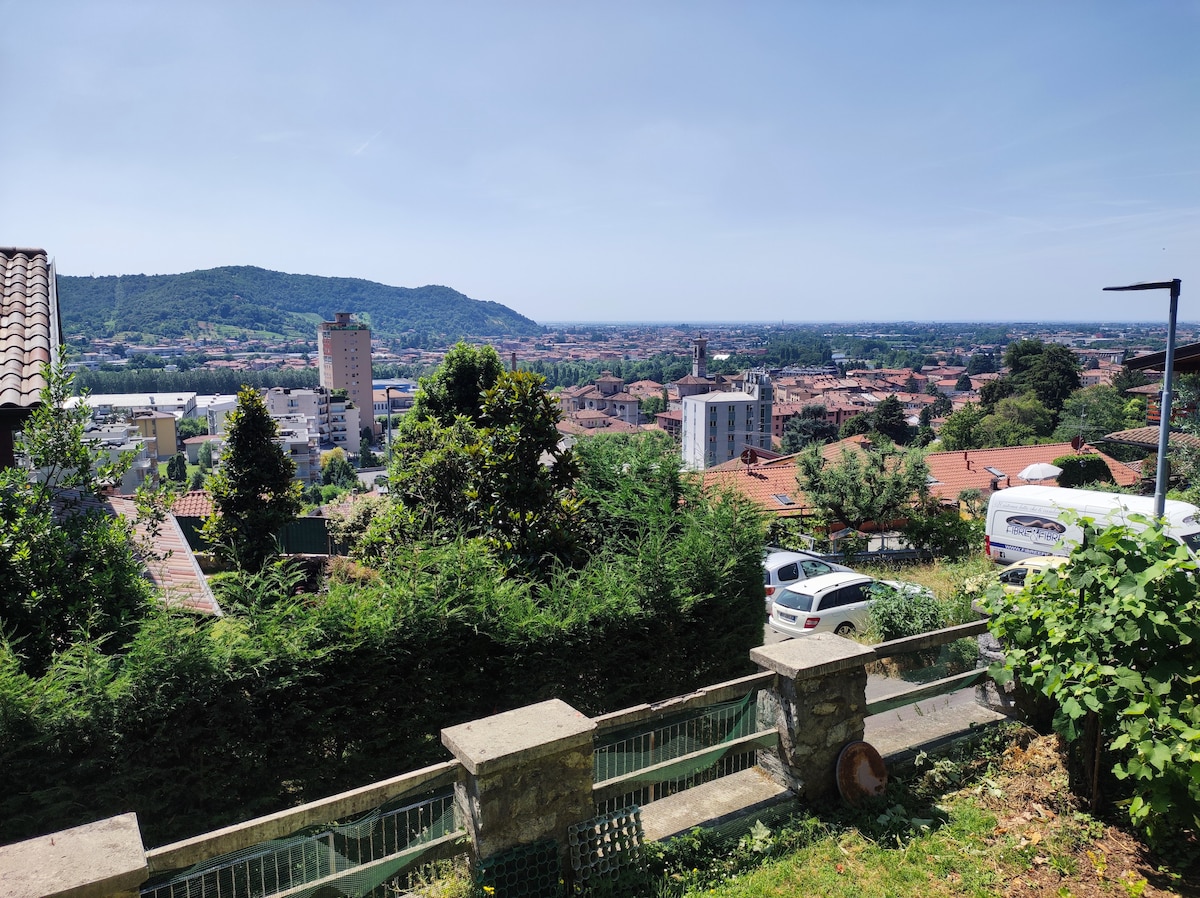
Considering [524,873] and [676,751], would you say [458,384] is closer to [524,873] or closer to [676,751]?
[676,751]

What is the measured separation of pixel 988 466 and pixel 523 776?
34.2 meters

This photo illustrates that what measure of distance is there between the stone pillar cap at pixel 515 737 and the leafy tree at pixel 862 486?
681 inches

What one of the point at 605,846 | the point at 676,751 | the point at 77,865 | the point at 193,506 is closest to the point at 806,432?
the point at 193,506

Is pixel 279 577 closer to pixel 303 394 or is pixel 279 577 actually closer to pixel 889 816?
pixel 889 816

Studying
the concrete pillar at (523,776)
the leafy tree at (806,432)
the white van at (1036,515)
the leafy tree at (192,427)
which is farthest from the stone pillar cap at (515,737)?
the leafy tree at (192,427)

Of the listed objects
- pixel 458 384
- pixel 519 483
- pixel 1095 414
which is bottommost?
pixel 1095 414

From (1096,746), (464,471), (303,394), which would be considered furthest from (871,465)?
(303,394)

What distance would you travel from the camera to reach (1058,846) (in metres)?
4.40

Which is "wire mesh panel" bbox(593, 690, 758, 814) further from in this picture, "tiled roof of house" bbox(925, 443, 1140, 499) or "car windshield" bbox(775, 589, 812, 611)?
"tiled roof of house" bbox(925, 443, 1140, 499)

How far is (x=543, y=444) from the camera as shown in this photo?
33.9ft

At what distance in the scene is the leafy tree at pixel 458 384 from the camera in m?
15.6

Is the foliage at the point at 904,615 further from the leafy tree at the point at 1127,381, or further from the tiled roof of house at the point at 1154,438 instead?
the leafy tree at the point at 1127,381

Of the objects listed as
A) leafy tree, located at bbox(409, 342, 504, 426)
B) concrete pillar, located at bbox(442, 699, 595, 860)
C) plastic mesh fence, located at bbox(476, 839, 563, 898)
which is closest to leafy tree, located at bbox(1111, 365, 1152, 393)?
leafy tree, located at bbox(409, 342, 504, 426)

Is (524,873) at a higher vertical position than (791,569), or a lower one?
higher
